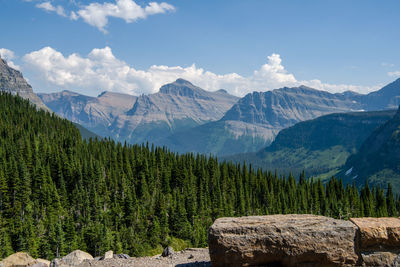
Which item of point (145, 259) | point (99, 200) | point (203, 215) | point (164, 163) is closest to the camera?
point (145, 259)

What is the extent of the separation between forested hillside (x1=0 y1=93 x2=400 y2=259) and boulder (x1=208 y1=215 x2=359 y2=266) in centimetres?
8355

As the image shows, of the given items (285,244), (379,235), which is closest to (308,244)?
(285,244)

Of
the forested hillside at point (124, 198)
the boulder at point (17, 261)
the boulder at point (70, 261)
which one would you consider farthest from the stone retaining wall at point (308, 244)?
the forested hillside at point (124, 198)

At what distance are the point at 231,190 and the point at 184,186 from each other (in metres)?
24.8

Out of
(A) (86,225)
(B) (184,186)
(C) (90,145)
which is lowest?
(A) (86,225)

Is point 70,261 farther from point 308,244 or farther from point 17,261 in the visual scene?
point 308,244

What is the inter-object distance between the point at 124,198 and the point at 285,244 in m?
112

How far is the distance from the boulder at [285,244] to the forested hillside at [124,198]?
8355cm

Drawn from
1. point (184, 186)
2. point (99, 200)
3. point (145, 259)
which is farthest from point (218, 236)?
point (184, 186)

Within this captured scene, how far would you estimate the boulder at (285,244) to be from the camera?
76.6 ft

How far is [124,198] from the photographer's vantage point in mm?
126688

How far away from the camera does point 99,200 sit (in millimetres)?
124562

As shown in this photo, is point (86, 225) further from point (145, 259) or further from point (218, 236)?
point (218, 236)

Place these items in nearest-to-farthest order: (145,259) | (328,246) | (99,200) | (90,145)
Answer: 1. (328,246)
2. (145,259)
3. (99,200)
4. (90,145)
